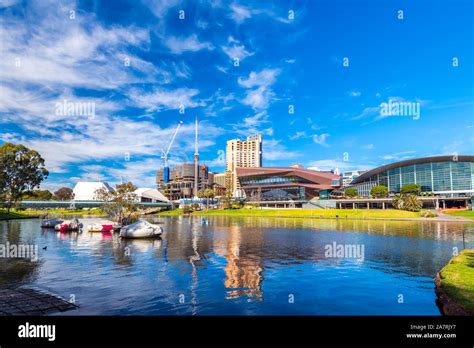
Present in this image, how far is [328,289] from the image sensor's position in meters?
22.3

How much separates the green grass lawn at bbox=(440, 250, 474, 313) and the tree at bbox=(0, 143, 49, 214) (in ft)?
429

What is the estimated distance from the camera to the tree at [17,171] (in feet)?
375

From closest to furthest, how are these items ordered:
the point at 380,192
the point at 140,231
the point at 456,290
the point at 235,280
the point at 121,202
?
the point at 456,290
the point at 235,280
the point at 140,231
the point at 121,202
the point at 380,192

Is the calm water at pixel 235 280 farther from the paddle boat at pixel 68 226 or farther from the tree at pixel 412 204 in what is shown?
the tree at pixel 412 204

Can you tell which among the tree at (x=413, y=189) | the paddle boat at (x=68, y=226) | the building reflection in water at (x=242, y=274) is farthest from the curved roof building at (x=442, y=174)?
the paddle boat at (x=68, y=226)

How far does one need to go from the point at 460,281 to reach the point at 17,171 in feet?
471

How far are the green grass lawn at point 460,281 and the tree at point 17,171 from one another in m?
131

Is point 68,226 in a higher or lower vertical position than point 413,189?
lower

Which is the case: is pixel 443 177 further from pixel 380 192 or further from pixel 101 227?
pixel 101 227

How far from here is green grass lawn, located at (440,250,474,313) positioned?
16.4 m

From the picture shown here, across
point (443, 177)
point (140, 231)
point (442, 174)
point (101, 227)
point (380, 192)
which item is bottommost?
point (101, 227)

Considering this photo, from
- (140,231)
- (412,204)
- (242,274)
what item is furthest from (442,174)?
(242,274)

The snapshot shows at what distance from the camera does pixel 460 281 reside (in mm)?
19828

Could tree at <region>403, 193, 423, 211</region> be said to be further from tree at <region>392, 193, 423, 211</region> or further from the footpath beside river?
the footpath beside river
